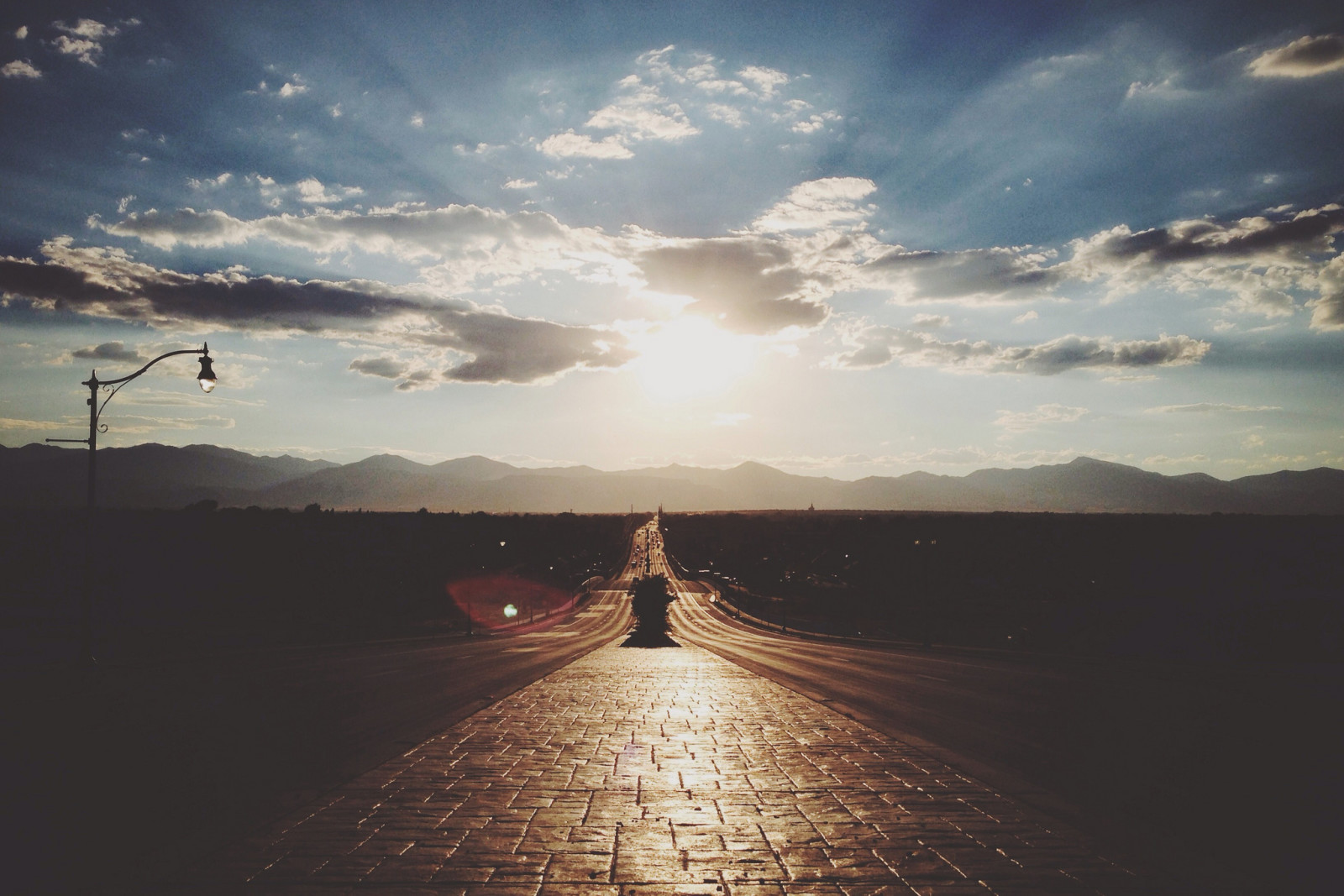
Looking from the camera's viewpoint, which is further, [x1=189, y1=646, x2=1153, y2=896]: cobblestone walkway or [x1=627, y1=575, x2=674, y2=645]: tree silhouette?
[x1=627, y1=575, x2=674, y2=645]: tree silhouette

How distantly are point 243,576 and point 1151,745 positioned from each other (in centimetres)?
8529

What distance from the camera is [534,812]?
7.20 m

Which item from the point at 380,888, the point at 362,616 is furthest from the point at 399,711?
the point at 362,616

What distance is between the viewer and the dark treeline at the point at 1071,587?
2164 inches

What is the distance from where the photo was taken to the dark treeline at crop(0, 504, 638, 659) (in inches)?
1705

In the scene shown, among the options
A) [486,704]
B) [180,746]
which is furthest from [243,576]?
[180,746]

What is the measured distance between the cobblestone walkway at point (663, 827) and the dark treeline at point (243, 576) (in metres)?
22.8

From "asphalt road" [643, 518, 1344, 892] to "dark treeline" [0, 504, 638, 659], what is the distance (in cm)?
2604

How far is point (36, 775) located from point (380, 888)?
6.84 metres

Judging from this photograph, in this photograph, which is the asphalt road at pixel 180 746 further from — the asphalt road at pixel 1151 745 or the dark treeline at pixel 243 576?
the dark treeline at pixel 243 576

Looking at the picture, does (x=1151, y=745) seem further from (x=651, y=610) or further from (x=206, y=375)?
(x=651, y=610)

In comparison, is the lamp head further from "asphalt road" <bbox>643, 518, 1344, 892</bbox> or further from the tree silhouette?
the tree silhouette

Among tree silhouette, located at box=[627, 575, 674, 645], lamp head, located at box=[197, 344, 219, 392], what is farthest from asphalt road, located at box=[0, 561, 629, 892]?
tree silhouette, located at box=[627, 575, 674, 645]

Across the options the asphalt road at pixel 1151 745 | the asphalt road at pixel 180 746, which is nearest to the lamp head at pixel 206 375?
the asphalt road at pixel 180 746
